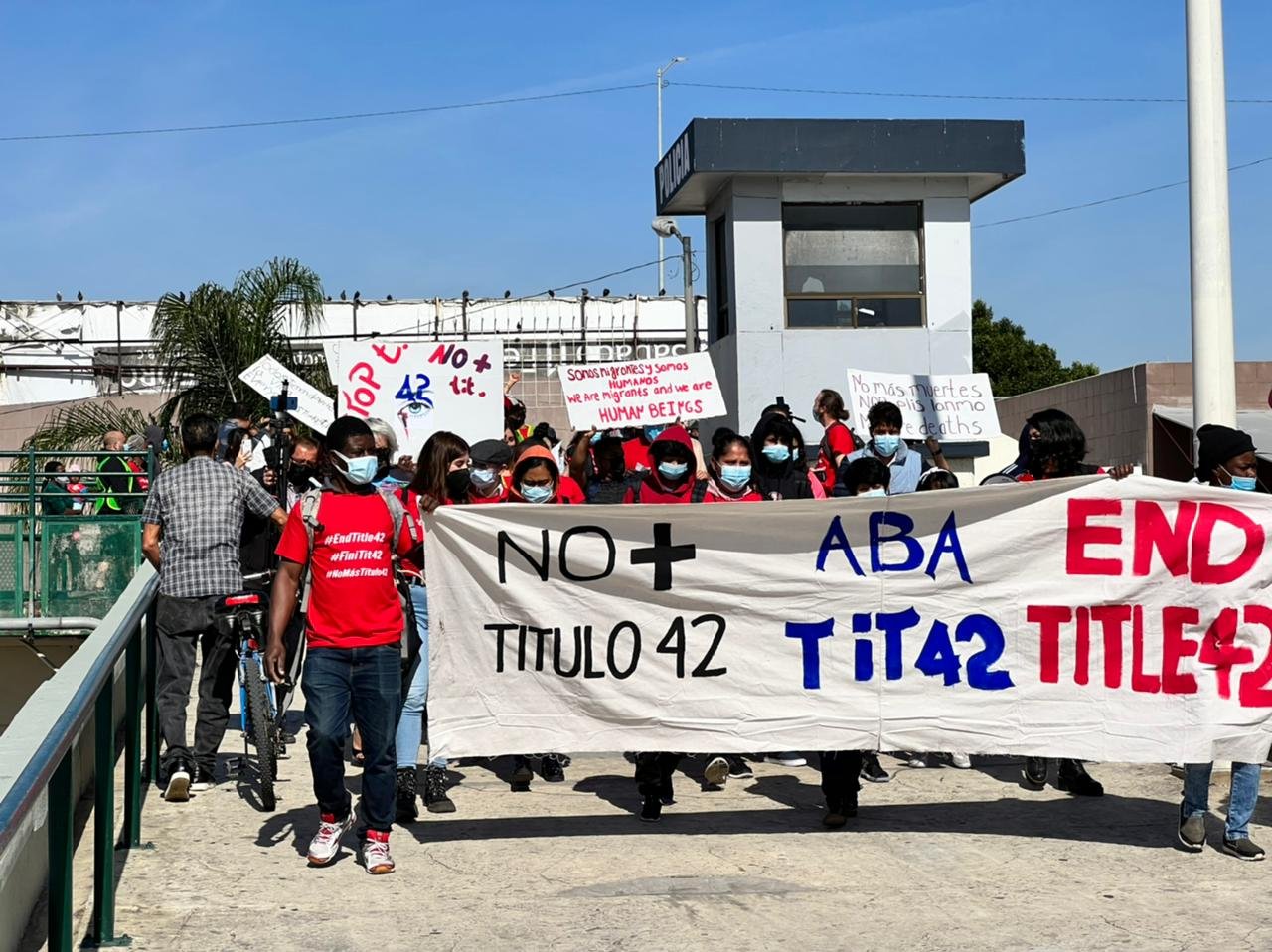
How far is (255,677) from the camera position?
8.45m

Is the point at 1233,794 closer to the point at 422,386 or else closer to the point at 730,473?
the point at 730,473

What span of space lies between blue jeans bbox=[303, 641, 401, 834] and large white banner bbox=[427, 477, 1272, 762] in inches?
18.1

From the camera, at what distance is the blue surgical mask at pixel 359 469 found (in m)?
7.08

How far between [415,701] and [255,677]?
37.8 inches

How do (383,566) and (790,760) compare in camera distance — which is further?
(790,760)

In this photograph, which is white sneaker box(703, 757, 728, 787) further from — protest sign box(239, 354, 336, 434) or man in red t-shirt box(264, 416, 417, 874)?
protest sign box(239, 354, 336, 434)

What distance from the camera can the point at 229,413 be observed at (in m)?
23.5

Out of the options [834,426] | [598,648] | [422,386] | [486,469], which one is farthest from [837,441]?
[598,648]

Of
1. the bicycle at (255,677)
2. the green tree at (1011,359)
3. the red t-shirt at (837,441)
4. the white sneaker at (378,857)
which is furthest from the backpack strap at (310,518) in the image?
the green tree at (1011,359)

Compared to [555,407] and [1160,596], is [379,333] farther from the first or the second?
[1160,596]

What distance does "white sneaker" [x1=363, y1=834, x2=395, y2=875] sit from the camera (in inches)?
274

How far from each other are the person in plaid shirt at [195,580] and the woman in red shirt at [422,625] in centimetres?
113

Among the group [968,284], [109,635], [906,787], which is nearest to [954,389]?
[968,284]

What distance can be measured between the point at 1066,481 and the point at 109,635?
4106mm
